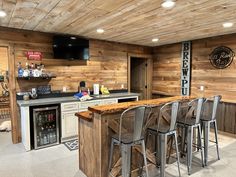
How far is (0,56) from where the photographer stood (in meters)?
6.54

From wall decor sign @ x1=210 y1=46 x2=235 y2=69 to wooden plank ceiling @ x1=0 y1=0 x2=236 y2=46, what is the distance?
0.51 meters

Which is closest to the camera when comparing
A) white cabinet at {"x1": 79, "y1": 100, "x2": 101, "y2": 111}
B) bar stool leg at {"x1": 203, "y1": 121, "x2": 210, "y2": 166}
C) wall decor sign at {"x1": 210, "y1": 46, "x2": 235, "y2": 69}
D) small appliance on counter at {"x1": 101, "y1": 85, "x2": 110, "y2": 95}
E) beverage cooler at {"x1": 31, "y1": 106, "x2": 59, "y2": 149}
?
bar stool leg at {"x1": 203, "y1": 121, "x2": 210, "y2": 166}

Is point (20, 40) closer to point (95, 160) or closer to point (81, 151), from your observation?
point (81, 151)

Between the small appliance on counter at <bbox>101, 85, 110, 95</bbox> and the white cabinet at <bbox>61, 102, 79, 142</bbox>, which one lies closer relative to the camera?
the white cabinet at <bbox>61, 102, 79, 142</bbox>

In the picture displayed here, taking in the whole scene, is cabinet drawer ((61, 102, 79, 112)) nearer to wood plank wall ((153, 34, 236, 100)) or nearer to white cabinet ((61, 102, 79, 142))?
white cabinet ((61, 102, 79, 142))

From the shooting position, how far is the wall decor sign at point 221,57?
4270mm

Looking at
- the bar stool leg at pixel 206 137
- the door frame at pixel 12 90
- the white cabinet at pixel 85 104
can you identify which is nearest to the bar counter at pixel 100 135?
the bar stool leg at pixel 206 137

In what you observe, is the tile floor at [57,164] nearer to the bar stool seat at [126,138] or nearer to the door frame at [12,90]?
the door frame at [12,90]

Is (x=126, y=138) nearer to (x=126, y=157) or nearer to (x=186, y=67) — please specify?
(x=126, y=157)

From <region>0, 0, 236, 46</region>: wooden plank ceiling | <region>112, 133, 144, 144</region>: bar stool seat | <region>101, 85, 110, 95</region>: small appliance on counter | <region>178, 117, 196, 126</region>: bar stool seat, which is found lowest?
<region>112, 133, 144, 144</region>: bar stool seat

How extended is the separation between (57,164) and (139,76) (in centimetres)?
434

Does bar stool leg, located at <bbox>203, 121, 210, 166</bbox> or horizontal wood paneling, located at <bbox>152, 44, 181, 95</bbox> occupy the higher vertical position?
horizontal wood paneling, located at <bbox>152, 44, 181, 95</bbox>

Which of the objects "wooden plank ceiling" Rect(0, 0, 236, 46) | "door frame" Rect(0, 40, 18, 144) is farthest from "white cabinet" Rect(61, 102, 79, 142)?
"wooden plank ceiling" Rect(0, 0, 236, 46)

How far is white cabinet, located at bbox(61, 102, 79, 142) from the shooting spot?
387 cm
